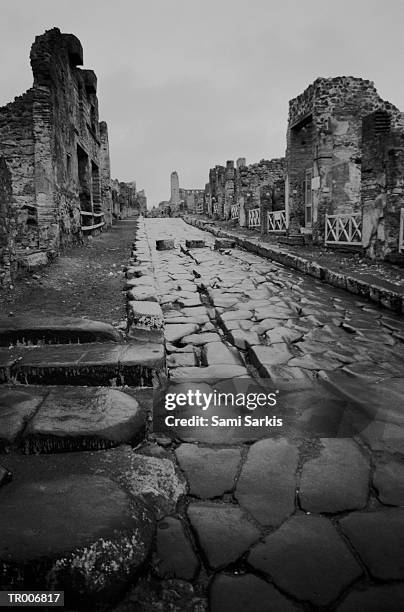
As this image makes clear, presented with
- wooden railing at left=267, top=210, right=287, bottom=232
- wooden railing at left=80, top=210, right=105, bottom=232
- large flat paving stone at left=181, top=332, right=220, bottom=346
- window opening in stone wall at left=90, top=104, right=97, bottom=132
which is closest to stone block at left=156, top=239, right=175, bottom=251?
wooden railing at left=80, top=210, right=105, bottom=232

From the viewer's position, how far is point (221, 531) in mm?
1498

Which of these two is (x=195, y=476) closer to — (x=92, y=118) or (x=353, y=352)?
(x=353, y=352)

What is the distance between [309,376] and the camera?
2893 mm

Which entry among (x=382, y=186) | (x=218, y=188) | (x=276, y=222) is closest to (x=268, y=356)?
(x=382, y=186)

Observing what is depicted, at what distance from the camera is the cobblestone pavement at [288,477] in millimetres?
1262

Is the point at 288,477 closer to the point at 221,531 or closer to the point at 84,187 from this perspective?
the point at 221,531

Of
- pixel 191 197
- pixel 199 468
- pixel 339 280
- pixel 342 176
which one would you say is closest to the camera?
pixel 199 468

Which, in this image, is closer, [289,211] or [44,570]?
[44,570]

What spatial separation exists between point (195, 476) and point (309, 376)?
137 centimetres

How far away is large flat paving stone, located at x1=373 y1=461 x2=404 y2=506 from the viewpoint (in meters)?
1.66

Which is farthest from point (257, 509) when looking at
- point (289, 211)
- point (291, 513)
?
point (289, 211)

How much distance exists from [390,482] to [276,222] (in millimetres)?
14086

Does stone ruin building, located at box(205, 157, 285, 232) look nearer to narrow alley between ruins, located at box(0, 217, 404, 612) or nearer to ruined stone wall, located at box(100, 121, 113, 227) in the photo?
ruined stone wall, located at box(100, 121, 113, 227)

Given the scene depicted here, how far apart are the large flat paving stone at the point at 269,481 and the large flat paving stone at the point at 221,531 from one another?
0.07 m
